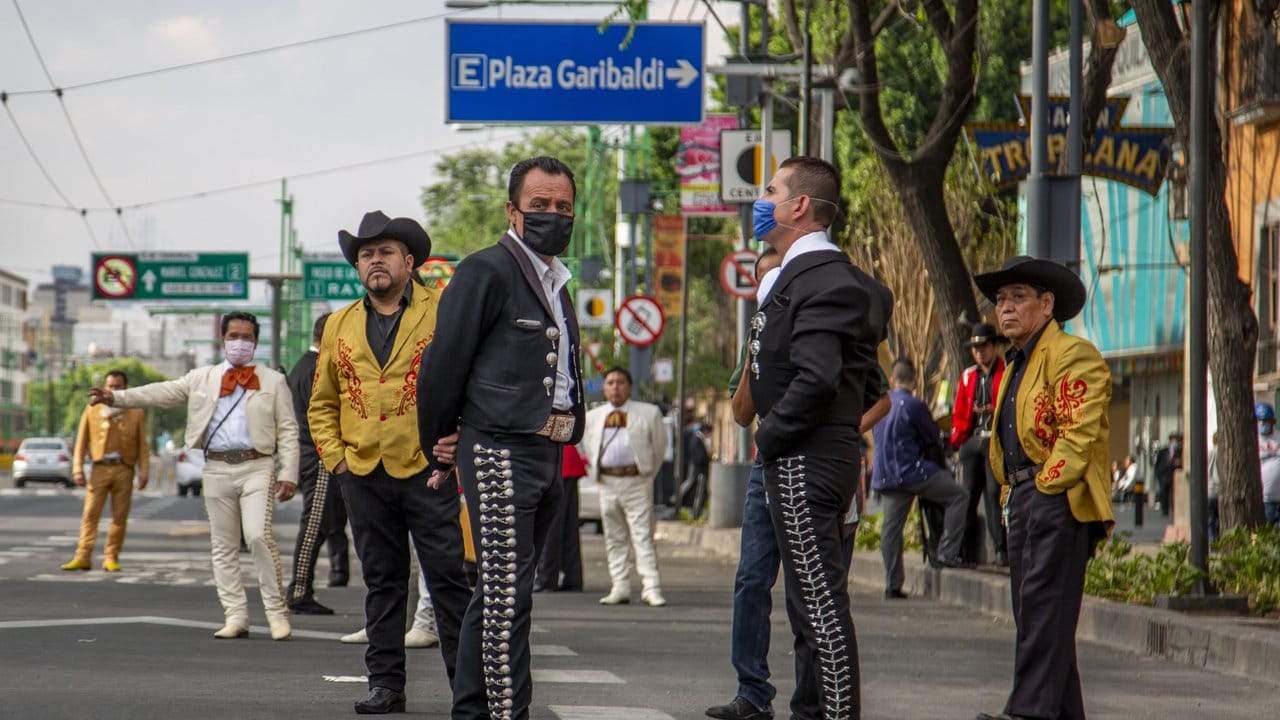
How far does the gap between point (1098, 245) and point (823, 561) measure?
2951cm

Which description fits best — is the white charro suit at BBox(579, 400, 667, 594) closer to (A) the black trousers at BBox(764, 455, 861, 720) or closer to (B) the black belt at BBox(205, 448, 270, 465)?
(B) the black belt at BBox(205, 448, 270, 465)

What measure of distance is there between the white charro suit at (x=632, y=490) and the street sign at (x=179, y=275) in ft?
110

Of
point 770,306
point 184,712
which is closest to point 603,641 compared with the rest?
point 184,712

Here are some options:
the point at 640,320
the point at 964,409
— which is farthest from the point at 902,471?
the point at 640,320

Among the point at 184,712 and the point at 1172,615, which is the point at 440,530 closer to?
the point at 184,712

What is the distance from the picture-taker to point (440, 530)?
7684 mm

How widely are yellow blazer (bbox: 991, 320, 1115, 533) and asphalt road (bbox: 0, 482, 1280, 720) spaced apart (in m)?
1.61

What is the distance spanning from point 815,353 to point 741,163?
1624 cm

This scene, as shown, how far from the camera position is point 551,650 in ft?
36.4

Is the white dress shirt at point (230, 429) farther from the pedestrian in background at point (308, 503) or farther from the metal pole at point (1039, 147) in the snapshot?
the metal pole at point (1039, 147)

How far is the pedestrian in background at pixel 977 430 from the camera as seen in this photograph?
14.3 metres

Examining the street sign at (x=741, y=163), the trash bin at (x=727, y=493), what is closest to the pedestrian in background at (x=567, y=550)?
the street sign at (x=741, y=163)

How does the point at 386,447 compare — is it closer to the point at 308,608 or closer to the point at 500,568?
the point at 500,568

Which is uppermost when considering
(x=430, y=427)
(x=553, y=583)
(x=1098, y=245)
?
(x=1098, y=245)
